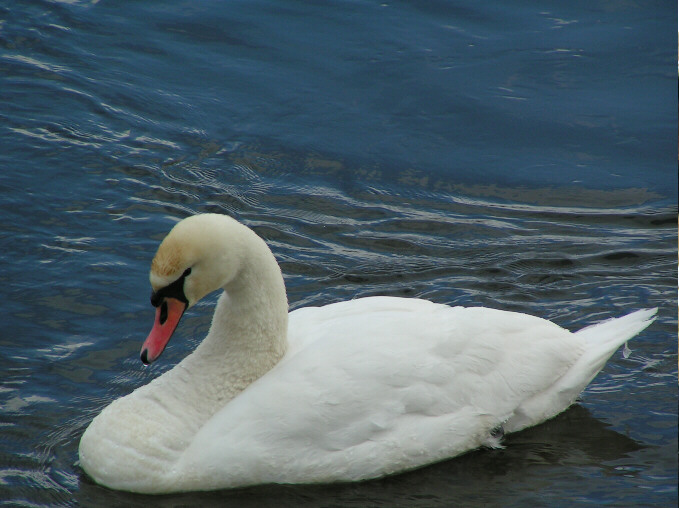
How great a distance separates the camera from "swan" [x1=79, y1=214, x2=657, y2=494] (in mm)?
6707

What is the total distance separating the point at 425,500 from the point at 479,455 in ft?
2.14

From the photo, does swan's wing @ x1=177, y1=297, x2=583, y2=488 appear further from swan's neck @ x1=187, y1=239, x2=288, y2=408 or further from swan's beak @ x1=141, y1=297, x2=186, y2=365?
swan's beak @ x1=141, y1=297, x2=186, y2=365

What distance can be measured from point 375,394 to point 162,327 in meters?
1.44

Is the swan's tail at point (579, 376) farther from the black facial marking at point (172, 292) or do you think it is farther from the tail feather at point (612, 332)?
the black facial marking at point (172, 292)

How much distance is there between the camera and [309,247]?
10.1 meters

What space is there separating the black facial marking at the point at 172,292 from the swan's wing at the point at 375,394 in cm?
80

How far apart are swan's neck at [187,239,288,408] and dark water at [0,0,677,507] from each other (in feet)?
2.58

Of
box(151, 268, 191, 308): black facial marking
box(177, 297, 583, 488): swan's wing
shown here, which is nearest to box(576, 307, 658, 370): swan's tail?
box(177, 297, 583, 488): swan's wing

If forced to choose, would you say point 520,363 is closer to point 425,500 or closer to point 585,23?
point 425,500

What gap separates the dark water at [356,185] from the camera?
7.40 meters

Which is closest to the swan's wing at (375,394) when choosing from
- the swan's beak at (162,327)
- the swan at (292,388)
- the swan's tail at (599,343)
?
the swan at (292,388)

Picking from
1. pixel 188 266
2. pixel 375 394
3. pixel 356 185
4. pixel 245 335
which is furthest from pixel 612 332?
pixel 356 185

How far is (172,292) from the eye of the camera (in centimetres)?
675

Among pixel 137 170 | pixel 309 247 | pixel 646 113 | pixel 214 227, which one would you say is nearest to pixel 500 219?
pixel 309 247
